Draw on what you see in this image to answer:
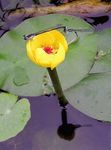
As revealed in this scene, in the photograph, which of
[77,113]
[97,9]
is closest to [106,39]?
[97,9]

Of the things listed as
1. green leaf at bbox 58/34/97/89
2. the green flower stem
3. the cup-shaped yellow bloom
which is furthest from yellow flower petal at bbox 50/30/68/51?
green leaf at bbox 58/34/97/89

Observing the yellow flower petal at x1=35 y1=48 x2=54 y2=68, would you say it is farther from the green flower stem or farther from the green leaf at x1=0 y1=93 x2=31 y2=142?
the green leaf at x1=0 y1=93 x2=31 y2=142

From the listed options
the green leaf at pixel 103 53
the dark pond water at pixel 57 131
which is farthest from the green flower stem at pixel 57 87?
the green leaf at pixel 103 53

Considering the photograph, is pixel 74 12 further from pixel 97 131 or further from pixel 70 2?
pixel 97 131

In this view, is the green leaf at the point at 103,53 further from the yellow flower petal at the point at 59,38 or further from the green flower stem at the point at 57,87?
the yellow flower petal at the point at 59,38

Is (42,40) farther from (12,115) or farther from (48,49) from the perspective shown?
(12,115)

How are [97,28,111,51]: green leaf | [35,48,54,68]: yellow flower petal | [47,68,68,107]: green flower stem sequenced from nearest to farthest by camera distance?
[35,48,54,68]: yellow flower petal → [47,68,68,107]: green flower stem → [97,28,111,51]: green leaf
